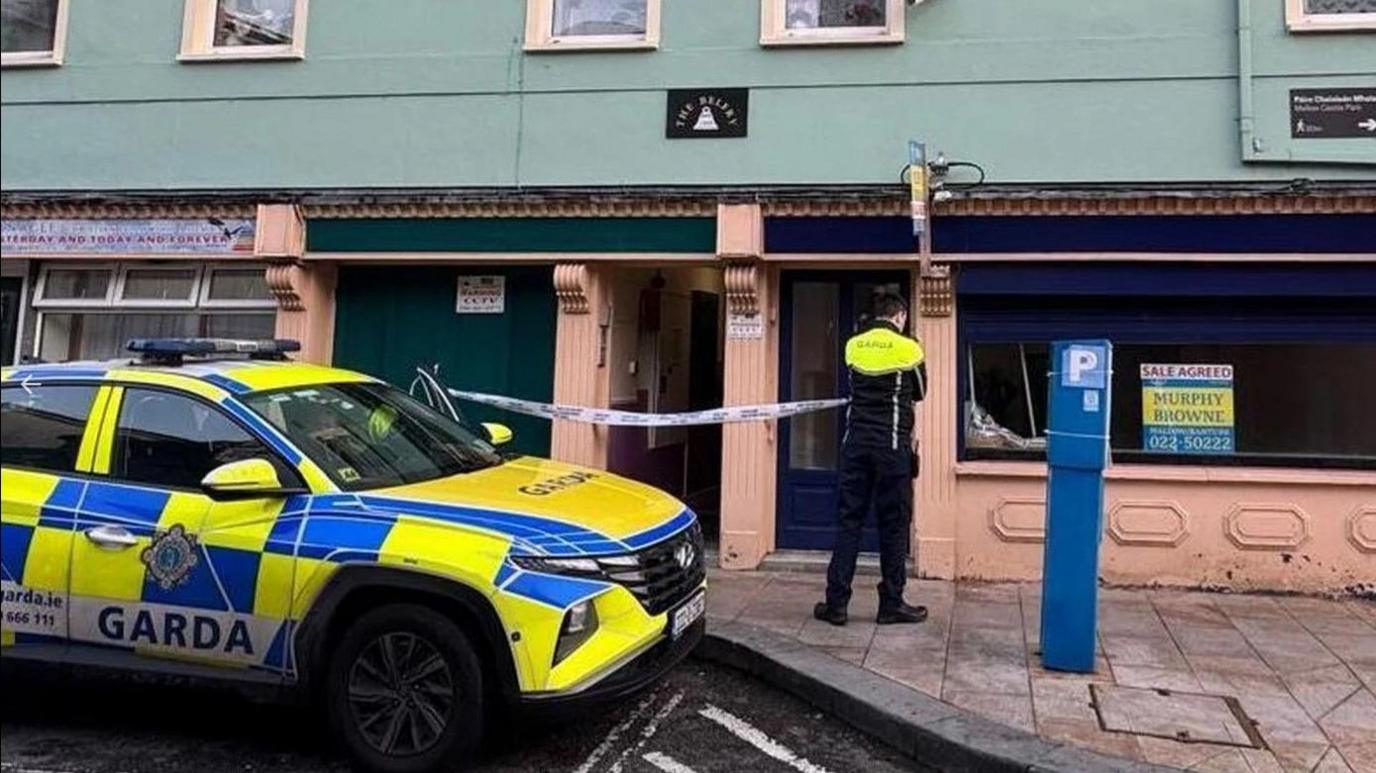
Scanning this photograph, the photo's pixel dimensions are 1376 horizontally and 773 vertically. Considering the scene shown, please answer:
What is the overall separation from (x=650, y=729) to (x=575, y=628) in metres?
1.08

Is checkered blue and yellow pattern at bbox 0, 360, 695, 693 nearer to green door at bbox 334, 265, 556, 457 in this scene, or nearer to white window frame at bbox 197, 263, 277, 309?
green door at bbox 334, 265, 556, 457

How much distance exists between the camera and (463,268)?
851 centimetres

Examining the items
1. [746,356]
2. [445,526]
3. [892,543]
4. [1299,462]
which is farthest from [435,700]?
[1299,462]

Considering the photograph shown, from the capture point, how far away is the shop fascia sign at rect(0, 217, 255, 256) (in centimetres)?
856

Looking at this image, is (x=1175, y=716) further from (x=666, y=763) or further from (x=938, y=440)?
(x=938, y=440)

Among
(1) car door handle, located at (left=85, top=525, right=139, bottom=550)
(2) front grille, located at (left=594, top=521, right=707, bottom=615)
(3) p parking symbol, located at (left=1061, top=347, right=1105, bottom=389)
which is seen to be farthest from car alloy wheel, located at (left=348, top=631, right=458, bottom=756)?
(3) p parking symbol, located at (left=1061, top=347, right=1105, bottom=389)

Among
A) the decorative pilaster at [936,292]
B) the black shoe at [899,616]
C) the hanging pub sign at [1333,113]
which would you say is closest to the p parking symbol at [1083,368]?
the black shoe at [899,616]

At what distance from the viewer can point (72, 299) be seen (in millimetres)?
9133

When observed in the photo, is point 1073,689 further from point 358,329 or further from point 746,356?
point 358,329

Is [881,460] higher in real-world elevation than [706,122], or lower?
lower

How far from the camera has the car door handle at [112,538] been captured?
4168mm

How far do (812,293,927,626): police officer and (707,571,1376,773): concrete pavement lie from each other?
0.81 ft

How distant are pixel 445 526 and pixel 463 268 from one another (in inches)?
189

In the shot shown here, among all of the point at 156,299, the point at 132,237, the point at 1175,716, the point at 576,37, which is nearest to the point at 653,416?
the point at 576,37
